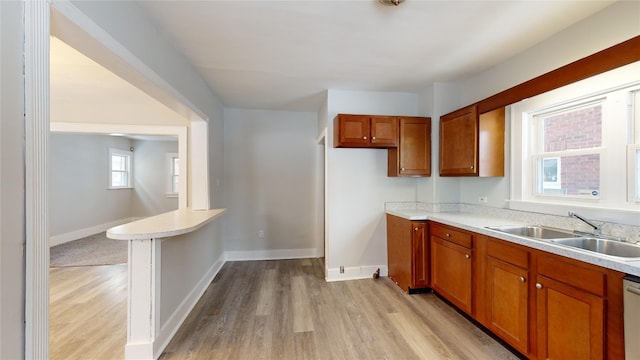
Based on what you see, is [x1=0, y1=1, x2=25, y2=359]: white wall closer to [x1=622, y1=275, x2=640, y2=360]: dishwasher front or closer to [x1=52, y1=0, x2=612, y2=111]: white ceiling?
[x1=52, y1=0, x2=612, y2=111]: white ceiling

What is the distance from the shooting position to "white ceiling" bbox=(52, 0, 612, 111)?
1.77 metres

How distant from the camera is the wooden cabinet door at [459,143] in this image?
265 centimetres

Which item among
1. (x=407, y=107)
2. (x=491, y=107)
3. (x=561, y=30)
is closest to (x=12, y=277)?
(x=491, y=107)

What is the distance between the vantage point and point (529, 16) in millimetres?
1874

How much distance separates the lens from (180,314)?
2.37 meters

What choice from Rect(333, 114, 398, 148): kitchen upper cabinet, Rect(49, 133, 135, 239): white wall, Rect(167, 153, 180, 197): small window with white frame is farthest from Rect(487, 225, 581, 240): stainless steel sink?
Rect(167, 153, 180, 197): small window with white frame

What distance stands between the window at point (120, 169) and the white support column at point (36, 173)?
21.6 ft

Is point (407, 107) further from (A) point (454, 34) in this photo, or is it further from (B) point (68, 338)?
(B) point (68, 338)

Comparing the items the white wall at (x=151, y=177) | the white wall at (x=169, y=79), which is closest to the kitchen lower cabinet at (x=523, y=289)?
the white wall at (x=169, y=79)

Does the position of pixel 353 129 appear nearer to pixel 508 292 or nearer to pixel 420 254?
pixel 420 254

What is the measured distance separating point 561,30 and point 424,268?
239 centimetres

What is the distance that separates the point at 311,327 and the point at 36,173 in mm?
2097

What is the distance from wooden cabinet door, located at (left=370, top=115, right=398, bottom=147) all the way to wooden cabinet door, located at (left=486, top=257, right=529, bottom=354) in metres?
1.62

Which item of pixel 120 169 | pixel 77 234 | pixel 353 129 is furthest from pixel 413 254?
pixel 120 169
